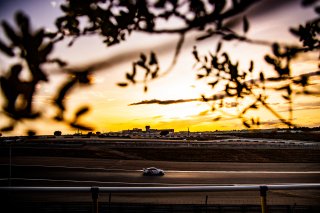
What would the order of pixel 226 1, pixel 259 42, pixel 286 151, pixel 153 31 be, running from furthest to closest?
1. pixel 286 151
2. pixel 259 42
3. pixel 153 31
4. pixel 226 1

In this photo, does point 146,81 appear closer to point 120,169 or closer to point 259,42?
Result: point 259,42

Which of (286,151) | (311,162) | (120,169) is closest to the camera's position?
(120,169)

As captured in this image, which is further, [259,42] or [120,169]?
[120,169]

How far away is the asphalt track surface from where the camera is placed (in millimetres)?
17250

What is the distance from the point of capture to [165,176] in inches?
1029

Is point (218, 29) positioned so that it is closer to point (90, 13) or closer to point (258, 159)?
point (90, 13)

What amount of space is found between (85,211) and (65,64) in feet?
22.8

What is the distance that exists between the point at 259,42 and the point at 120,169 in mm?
28833

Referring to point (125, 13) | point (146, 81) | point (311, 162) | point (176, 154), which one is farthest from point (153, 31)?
point (311, 162)

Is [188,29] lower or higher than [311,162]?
higher

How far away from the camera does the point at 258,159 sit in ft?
122

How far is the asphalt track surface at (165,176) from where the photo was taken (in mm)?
17250

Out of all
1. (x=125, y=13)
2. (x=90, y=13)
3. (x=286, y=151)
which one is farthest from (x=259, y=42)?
(x=286, y=151)

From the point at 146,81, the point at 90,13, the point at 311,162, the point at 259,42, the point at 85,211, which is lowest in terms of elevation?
the point at 311,162
